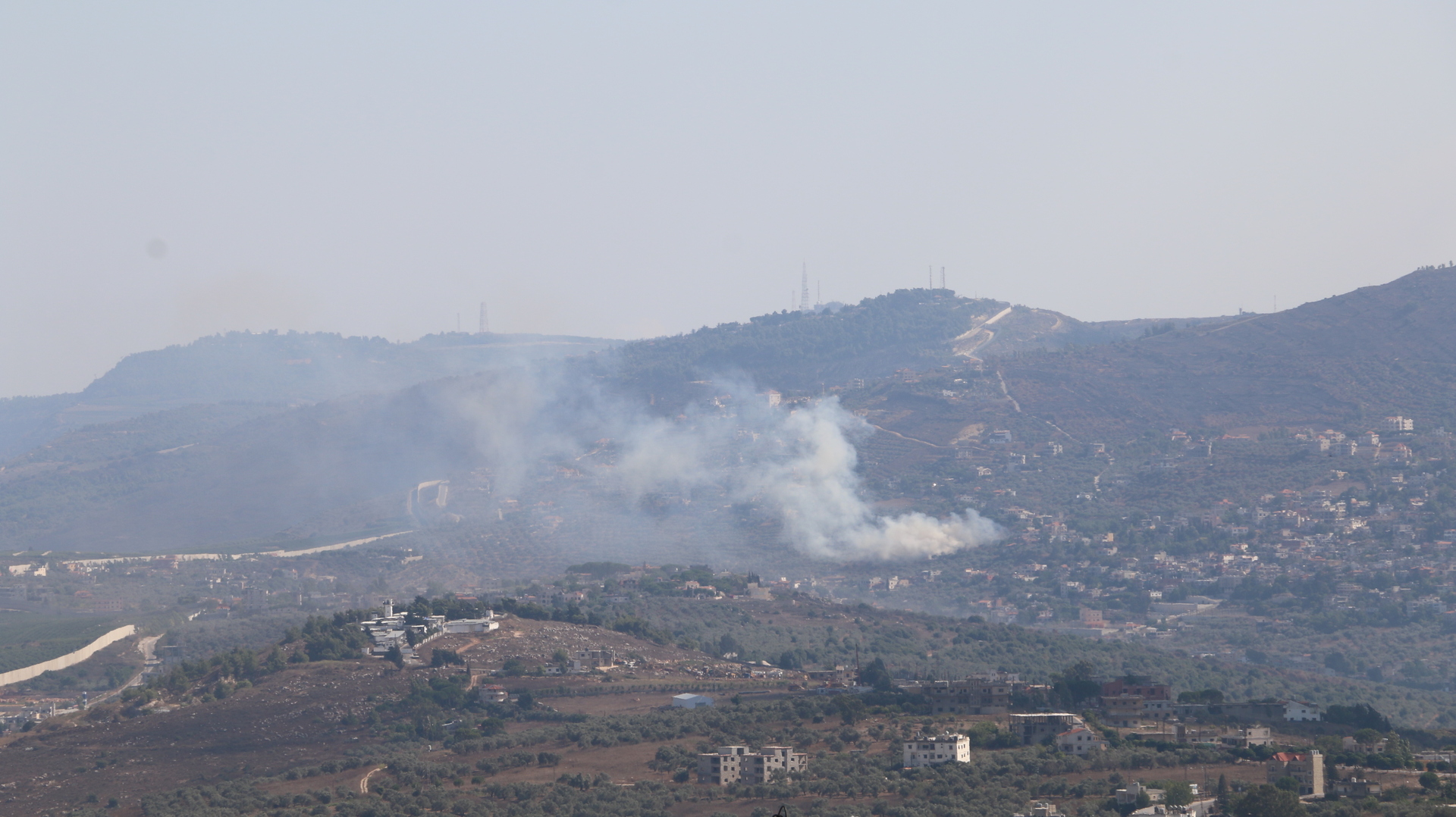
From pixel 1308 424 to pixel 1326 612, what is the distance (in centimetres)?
4349

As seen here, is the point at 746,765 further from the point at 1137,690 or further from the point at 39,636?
the point at 39,636

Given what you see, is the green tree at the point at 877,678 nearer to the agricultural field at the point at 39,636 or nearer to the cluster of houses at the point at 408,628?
the cluster of houses at the point at 408,628

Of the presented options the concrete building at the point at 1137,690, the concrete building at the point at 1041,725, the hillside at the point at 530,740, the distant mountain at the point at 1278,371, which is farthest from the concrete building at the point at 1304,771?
the distant mountain at the point at 1278,371

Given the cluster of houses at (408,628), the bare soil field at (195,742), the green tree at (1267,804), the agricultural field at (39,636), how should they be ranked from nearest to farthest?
the green tree at (1267,804)
the bare soil field at (195,742)
the cluster of houses at (408,628)
the agricultural field at (39,636)

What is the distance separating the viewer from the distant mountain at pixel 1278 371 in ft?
516

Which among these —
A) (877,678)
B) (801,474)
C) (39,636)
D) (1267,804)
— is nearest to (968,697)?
(877,678)

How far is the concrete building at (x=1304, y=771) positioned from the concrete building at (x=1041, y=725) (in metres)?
9.16

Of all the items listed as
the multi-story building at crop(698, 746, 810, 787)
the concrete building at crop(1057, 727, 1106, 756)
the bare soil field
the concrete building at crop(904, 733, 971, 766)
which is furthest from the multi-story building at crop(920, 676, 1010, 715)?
the bare soil field

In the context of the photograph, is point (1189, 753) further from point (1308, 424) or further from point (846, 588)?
point (1308, 424)

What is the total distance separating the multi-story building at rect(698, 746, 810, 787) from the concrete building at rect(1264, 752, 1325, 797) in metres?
14.0

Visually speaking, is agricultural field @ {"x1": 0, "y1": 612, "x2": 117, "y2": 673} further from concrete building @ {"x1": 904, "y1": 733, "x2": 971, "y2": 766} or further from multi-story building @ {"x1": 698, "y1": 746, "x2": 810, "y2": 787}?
concrete building @ {"x1": 904, "y1": 733, "x2": 971, "y2": 766}

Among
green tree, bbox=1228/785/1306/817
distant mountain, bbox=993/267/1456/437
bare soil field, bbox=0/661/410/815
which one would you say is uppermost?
distant mountain, bbox=993/267/1456/437

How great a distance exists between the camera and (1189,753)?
2402 inches

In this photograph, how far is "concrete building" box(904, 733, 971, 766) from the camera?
61.6 m
